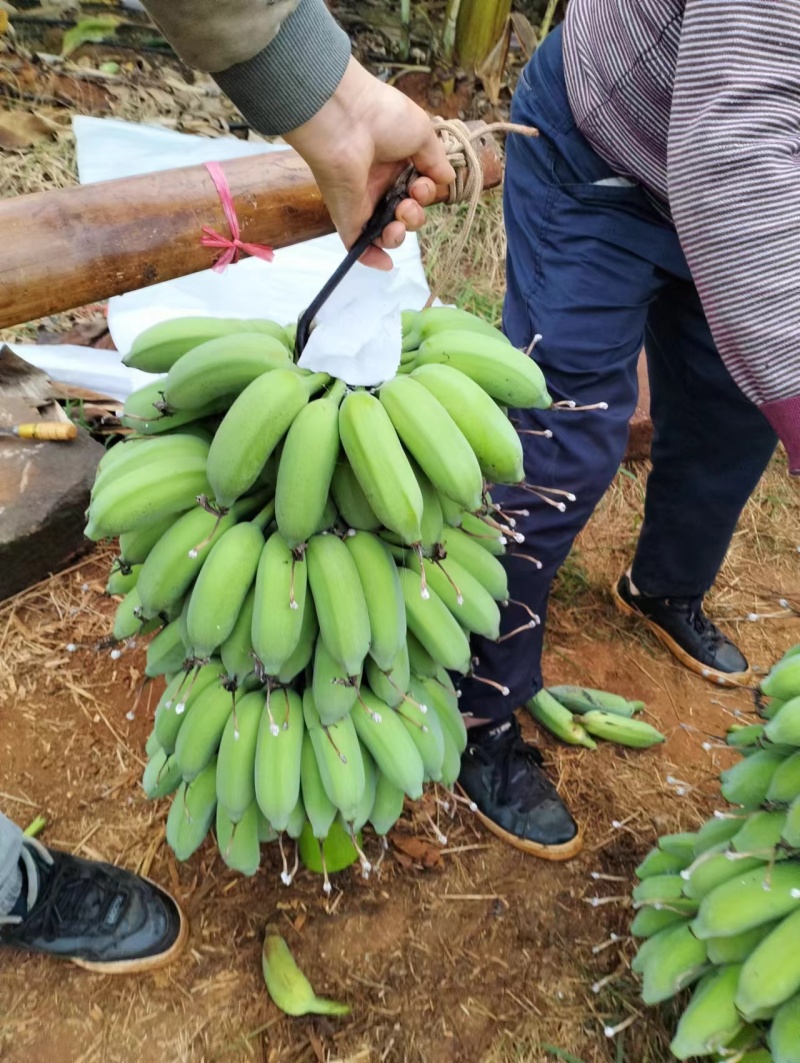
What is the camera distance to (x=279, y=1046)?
154cm

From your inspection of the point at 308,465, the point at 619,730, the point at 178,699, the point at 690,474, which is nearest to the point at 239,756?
the point at 178,699

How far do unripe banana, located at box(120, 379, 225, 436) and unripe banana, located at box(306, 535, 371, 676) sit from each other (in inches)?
9.9

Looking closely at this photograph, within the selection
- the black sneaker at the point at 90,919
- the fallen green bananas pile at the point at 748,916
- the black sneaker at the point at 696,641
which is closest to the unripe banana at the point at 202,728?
the black sneaker at the point at 90,919

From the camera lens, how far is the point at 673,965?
1334 millimetres

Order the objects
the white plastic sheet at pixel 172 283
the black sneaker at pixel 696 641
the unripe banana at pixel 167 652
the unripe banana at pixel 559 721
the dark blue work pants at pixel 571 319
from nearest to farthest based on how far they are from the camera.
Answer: the unripe banana at pixel 167 652 → the dark blue work pants at pixel 571 319 → the unripe banana at pixel 559 721 → the black sneaker at pixel 696 641 → the white plastic sheet at pixel 172 283

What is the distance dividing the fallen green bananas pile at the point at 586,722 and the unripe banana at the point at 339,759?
1.04 meters

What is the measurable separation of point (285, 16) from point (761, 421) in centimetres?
151

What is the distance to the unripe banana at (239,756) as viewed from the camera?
4.07ft

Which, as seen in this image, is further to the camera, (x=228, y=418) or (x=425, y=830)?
(x=425, y=830)

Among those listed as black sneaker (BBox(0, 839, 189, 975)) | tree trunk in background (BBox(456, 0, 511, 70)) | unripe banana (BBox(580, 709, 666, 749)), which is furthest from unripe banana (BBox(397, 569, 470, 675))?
tree trunk in background (BBox(456, 0, 511, 70))

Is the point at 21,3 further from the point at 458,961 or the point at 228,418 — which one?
the point at 458,961

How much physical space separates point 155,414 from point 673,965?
125 centimetres

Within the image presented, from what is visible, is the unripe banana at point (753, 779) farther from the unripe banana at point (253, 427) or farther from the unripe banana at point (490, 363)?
the unripe banana at point (253, 427)

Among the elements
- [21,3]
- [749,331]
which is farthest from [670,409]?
[21,3]
